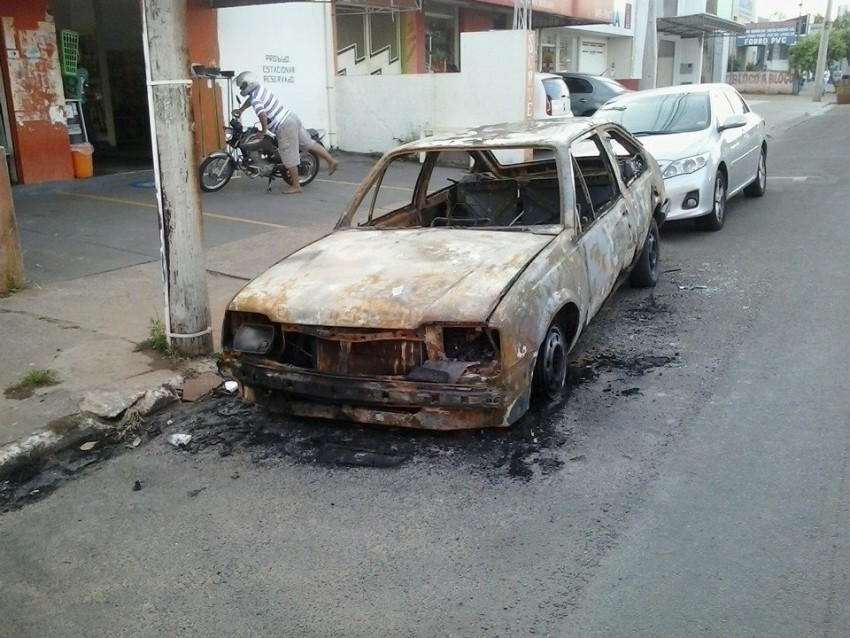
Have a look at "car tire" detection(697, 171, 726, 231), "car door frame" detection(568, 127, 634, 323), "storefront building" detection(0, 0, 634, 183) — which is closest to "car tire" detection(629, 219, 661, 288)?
"car door frame" detection(568, 127, 634, 323)

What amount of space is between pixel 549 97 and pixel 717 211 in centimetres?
805

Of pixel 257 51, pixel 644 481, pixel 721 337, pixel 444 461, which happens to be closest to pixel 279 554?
pixel 444 461

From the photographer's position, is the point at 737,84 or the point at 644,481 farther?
the point at 737,84

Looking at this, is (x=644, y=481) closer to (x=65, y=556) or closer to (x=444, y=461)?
(x=444, y=461)

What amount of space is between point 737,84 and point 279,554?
2005 inches

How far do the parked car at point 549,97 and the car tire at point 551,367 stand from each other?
1195 cm

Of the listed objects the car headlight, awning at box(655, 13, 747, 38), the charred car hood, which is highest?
awning at box(655, 13, 747, 38)

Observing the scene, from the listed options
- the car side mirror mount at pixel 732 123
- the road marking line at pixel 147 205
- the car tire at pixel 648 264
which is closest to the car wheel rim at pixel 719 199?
the car side mirror mount at pixel 732 123

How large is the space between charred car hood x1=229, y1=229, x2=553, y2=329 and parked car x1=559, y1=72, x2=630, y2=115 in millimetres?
15184

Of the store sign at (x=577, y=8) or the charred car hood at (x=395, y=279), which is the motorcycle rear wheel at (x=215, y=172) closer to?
the charred car hood at (x=395, y=279)

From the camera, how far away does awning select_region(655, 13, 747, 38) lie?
31.5 metres

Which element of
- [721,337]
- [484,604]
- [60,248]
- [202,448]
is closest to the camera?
[484,604]

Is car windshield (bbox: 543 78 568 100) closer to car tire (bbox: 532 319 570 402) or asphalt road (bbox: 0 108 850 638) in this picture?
asphalt road (bbox: 0 108 850 638)

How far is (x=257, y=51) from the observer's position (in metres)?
14.8
